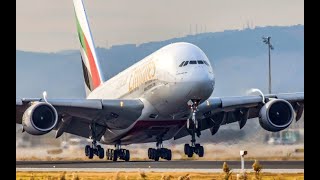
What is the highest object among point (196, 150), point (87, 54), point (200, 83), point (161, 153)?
point (87, 54)

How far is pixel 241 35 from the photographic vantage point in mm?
106625

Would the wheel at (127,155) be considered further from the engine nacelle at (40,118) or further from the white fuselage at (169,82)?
the engine nacelle at (40,118)

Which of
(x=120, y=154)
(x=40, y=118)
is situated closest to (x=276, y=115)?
(x=120, y=154)

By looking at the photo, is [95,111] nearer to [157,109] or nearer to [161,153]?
[157,109]

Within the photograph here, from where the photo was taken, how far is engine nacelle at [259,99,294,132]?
4224 centimetres

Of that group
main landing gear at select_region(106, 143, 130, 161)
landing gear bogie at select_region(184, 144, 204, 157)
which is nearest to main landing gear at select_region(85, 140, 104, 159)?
main landing gear at select_region(106, 143, 130, 161)

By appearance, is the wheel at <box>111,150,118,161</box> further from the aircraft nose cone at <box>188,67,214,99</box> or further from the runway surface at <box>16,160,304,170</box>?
the aircraft nose cone at <box>188,67,214,99</box>

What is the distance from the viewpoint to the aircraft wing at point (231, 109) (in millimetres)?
41559

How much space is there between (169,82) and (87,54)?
19.2 meters

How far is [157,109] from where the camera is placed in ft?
134

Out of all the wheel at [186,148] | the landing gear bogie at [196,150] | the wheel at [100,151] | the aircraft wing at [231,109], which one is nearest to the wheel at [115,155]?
the wheel at [100,151]

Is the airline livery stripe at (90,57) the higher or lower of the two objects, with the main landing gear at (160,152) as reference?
higher
